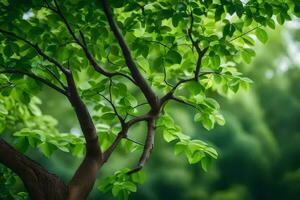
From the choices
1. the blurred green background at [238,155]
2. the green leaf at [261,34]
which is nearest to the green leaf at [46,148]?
the green leaf at [261,34]

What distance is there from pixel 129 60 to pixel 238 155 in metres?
3.49

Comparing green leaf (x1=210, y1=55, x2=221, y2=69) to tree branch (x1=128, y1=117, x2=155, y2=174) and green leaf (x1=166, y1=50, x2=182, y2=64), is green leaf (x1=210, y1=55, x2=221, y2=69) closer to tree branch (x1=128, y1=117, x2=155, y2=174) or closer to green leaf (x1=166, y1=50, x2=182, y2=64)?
green leaf (x1=166, y1=50, x2=182, y2=64)

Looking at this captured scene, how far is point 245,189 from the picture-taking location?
208 inches

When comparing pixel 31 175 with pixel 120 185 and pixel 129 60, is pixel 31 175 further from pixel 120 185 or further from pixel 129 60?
pixel 129 60

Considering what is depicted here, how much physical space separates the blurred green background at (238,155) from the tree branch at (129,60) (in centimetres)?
281

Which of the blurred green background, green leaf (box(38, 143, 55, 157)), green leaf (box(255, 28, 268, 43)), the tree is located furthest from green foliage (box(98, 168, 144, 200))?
the blurred green background

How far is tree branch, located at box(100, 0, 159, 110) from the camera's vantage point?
193cm

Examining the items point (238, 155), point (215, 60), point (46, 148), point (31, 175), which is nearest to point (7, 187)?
point (46, 148)

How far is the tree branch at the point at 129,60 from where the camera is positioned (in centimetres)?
193

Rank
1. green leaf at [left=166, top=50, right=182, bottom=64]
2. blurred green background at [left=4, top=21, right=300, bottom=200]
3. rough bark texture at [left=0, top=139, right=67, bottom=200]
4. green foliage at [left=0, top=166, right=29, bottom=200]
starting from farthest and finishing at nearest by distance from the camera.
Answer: blurred green background at [left=4, top=21, right=300, bottom=200], green foliage at [left=0, top=166, right=29, bottom=200], green leaf at [left=166, top=50, right=182, bottom=64], rough bark texture at [left=0, top=139, right=67, bottom=200]

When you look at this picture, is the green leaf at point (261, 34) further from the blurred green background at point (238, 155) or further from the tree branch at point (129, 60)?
the blurred green background at point (238, 155)

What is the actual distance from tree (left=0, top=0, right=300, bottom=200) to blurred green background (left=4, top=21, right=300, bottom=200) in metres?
2.70

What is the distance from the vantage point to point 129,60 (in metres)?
2.00

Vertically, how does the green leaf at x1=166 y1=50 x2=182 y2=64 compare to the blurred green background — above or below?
below
